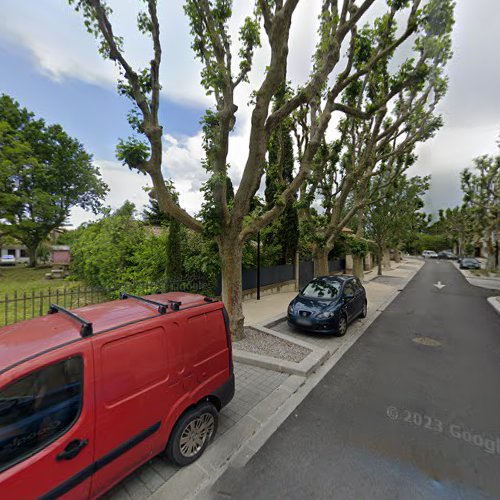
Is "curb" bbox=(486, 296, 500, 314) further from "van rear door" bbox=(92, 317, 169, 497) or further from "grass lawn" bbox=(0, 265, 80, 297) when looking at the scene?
"grass lawn" bbox=(0, 265, 80, 297)

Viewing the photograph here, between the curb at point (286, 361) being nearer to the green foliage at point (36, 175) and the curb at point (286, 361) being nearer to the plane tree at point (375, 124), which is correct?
the plane tree at point (375, 124)

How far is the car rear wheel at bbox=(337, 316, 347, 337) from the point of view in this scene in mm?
6824

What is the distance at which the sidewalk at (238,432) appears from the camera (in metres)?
2.52

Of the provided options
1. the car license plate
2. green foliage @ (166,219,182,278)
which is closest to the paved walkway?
the car license plate

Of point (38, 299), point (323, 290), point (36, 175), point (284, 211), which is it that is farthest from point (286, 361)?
point (36, 175)

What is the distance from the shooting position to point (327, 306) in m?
6.87

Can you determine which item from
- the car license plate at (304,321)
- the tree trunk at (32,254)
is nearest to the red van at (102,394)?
the car license plate at (304,321)

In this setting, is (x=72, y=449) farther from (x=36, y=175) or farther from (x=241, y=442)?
(x=36, y=175)

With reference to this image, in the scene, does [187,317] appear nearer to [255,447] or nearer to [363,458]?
[255,447]

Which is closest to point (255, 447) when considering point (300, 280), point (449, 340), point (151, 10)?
point (449, 340)

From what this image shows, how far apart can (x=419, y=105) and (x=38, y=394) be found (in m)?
14.1

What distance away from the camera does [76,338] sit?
2092 mm

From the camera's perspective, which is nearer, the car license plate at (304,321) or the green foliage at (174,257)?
the car license plate at (304,321)

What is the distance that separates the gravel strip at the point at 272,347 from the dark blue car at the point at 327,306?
3.13ft
